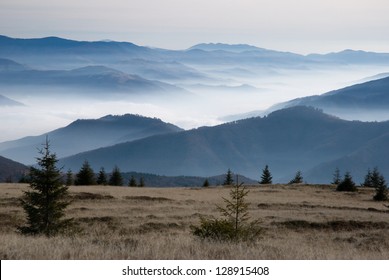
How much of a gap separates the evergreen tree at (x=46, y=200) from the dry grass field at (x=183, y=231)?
95 cm

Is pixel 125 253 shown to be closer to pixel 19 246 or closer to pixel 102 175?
pixel 19 246

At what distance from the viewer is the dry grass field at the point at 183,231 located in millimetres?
8438

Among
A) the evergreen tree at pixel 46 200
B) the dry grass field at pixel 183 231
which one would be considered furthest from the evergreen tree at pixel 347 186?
the evergreen tree at pixel 46 200

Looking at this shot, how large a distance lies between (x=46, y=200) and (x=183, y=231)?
8288mm

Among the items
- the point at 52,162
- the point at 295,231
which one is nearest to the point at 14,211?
the point at 52,162

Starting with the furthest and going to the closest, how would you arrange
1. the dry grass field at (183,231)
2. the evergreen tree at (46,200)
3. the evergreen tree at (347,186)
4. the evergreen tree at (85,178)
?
the evergreen tree at (85,178) → the evergreen tree at (347,186) → the evergreen tree at (46,200) → the dry grass field at (183,231)

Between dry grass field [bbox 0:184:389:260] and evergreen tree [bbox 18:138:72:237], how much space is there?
95 cm

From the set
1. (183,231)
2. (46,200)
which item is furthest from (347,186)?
(46,200)

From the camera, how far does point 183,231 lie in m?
24.7

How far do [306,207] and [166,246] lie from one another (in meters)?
32.9

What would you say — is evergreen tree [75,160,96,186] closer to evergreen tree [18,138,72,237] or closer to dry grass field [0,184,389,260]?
dry grass field [0,184,389,260]

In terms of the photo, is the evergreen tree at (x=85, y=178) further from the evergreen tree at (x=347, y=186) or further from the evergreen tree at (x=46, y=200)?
the evergreen tree at (x=46, y=200)

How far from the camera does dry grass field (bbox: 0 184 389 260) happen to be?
27.7ft

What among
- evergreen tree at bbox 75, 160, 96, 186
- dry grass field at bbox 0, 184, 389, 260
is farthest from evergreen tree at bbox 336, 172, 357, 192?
evergreen tree at bbox 75, 160, 96, 186
